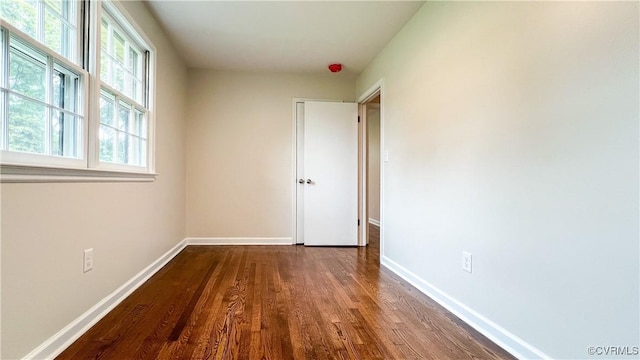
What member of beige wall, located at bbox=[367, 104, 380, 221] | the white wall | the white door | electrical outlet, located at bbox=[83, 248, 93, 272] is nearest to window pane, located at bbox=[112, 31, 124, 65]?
electrical outlet, located at bbox=[83, 248, 93, 272]

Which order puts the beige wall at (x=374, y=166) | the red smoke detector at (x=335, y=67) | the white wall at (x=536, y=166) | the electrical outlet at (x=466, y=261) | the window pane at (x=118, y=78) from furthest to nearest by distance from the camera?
1. the beige wall at (x=374, y=166)
2. the red smoke detector at (x=335, y=67)
3. the window pane at (x=118, y=78)
4. the electrical outlet at (x=466, y=261)
5. the white wall at (x=536, y=166)

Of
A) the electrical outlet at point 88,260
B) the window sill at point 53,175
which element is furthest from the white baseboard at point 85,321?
the window sill at point 53,175

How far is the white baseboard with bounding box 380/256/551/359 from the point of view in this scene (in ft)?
4.58

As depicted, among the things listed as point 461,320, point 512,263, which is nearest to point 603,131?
point 512,263

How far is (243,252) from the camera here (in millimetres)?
3447

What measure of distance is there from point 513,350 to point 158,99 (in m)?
3.09

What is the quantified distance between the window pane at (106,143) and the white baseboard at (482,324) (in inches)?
91.5

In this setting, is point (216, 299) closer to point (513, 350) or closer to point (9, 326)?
point (9, 326)

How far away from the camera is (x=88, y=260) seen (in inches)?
64.4

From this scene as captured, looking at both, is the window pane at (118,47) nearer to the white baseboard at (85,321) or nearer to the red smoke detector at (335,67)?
the white baseboard at (85,321)

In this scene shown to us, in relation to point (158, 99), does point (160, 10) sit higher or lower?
higher

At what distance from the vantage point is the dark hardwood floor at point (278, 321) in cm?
144

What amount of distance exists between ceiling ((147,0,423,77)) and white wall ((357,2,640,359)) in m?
0.60

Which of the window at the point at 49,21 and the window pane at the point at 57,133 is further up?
the window at the point at 49,21
